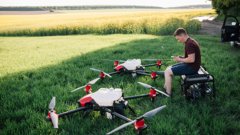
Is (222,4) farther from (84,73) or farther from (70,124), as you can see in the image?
(70,124)

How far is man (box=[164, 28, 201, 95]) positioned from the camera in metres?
6.54

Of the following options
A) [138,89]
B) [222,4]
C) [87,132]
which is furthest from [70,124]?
[222,4]

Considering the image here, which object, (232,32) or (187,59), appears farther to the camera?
(232,32)

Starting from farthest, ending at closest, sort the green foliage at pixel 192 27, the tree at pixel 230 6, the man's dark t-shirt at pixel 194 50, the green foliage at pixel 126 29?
the tree at pixel 230 6
the green foliage at pixel 126 29
the green foliage at pixel 192 27
the man's dark t-shirt at pixel 194 50

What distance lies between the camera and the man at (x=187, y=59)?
6543 mm

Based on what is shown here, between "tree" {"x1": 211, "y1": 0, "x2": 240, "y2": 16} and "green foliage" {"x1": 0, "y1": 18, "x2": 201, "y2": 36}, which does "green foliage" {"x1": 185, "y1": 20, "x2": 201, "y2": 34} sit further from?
"tree" {"x1": 211, "y1": 0, "x2": 240, "y2": 16}

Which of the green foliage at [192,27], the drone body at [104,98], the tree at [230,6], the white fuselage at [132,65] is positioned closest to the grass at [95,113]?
the white fuselage at [132,65]

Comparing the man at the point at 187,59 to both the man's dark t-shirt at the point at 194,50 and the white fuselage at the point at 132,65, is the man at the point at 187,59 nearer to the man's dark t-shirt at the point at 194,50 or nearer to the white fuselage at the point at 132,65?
the man's dark t-shirt at the point at 194,50

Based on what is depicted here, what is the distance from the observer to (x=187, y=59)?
657 cm

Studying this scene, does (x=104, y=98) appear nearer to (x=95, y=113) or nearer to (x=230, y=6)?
(x=95, y=113)

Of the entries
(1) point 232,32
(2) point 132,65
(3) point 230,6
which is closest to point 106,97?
(2) point 132,65

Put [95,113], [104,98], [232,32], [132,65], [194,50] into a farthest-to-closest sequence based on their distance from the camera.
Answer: [232,32] → [132,65] → [194,50] → [95,113] → [104,98]

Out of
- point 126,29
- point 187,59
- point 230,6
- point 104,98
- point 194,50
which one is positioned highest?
point 230,6

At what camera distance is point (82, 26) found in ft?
97.5
